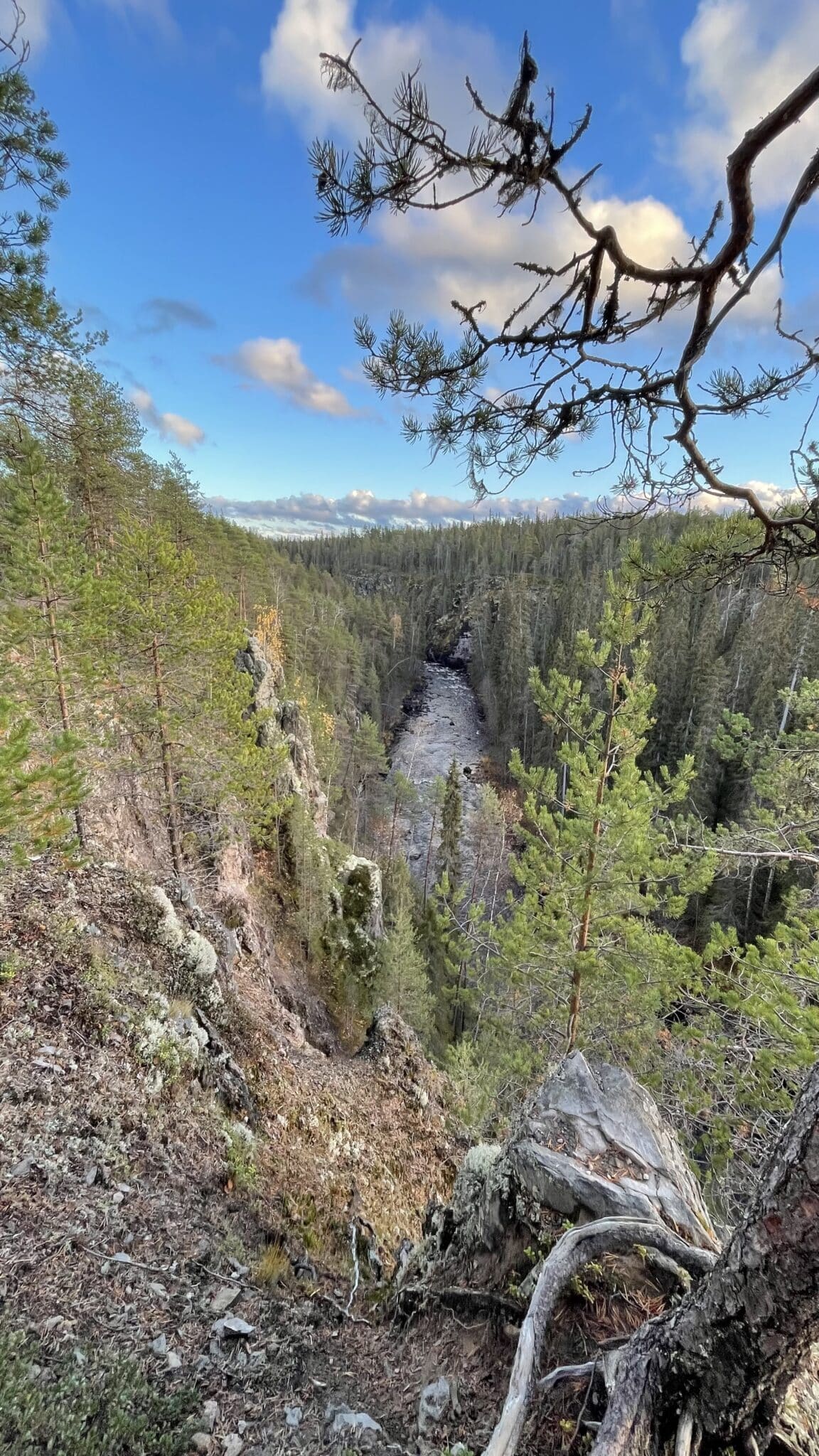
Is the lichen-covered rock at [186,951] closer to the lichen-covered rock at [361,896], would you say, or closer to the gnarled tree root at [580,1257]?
the gnarled tree root at [580,1257]

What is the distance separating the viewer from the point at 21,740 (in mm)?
4176

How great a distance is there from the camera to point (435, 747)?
50438 mm

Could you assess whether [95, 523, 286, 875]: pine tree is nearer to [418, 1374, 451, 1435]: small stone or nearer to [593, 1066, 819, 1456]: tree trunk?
[418, 1374, 451, 1435]: small stone

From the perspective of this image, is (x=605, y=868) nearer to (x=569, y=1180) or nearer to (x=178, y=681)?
(x=569, y=1180)

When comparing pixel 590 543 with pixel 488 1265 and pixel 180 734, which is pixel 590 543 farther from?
pixel 488 1265

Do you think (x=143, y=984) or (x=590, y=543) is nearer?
(x=143, y=984)

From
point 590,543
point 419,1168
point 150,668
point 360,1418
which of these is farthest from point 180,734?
point 590,543

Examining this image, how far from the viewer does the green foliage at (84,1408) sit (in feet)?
7.24

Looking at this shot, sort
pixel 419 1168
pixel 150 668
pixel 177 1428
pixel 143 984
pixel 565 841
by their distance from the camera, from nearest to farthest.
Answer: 1. pixel 177 1428
2. pixel 143 984
3. pixel 565 841
4. pixel 419 1168
5. pixel 150 668

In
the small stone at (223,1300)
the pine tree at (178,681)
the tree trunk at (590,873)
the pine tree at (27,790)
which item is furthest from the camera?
the pine tree at (178,681)

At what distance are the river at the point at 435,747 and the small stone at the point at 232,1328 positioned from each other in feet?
101

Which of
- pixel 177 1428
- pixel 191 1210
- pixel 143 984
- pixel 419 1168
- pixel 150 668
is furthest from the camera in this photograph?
pixel 150 668

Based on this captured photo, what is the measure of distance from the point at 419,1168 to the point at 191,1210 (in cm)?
531

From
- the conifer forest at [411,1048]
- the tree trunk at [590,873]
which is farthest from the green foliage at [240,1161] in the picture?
the tree trunk at [590,873]
